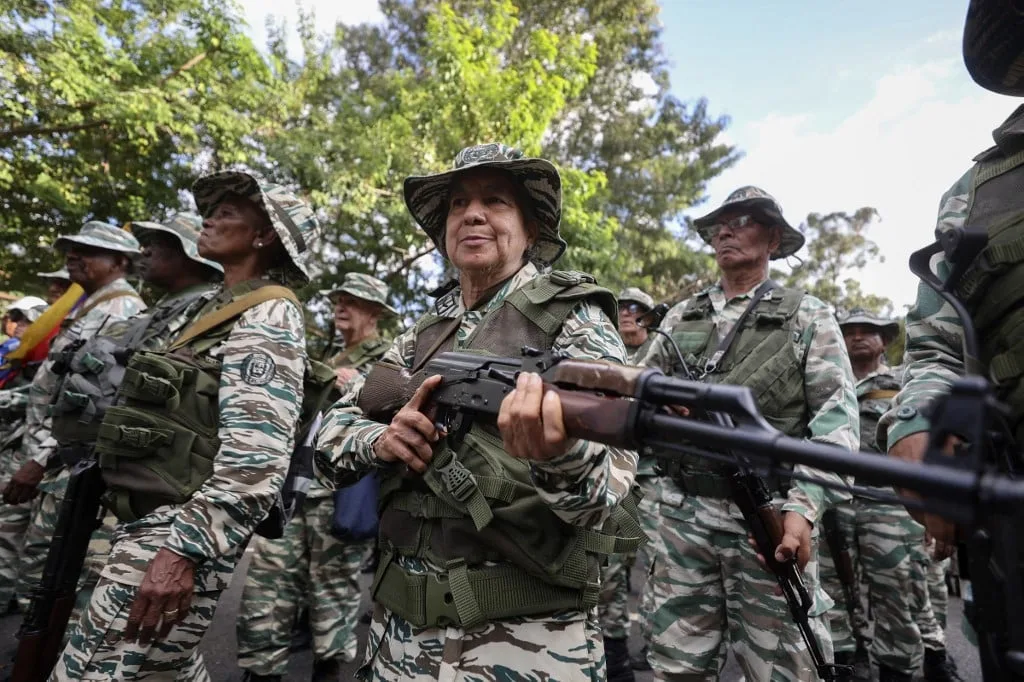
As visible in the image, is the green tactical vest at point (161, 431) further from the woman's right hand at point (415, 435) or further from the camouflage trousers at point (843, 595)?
the camouflage trousers at point (843, 595)

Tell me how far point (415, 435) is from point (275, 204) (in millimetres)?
1705

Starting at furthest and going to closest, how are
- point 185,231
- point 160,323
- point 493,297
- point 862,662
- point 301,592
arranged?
point 862,662 < point 301,592 < point 185,231 < point 160,323 < point 493,297

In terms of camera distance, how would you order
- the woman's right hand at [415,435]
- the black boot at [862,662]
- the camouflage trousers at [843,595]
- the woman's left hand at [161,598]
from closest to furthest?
1. the woman's right hand at [415,435]
2. the woman's left hand at [161,598]
3. the camouflage trousers at [843,595]
4. the black boot at [862,662]

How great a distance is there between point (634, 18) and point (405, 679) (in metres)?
19.3

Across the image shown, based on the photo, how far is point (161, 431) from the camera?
245cm

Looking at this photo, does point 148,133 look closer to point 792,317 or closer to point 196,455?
point 196,455

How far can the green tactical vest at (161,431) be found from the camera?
7.96ft

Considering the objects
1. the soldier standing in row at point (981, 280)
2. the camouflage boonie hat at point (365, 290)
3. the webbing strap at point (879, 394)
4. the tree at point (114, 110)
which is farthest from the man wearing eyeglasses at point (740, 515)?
the tree at point (114, 110)

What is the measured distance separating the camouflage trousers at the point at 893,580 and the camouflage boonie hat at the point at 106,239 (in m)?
6.09

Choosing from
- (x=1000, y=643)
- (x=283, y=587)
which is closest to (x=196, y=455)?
(x=283, y=587)

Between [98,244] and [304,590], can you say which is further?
[98,244]

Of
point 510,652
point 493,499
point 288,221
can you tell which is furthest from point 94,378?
point 510,652

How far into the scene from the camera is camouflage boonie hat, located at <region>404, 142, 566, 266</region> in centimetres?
226

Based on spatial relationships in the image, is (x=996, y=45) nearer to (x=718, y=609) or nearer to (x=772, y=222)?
(x=772, y=222)
